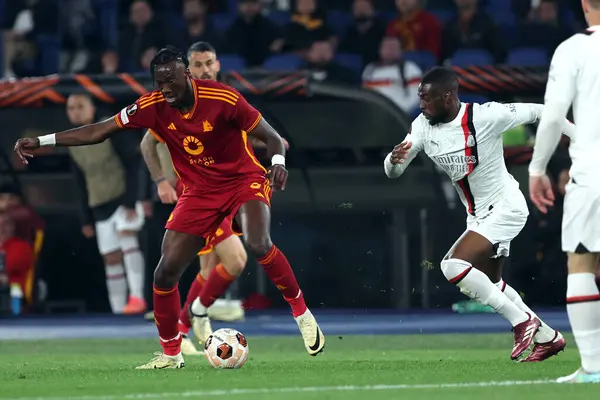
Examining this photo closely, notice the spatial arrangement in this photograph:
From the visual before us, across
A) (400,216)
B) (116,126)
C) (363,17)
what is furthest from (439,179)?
(116,126)

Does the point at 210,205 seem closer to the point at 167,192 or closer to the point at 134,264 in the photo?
the point at 167,192

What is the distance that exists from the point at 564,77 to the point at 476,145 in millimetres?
2575

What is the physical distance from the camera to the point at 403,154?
902cm

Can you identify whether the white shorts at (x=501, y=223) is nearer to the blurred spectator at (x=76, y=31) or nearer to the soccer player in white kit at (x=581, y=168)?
the soccer player in white kit at (x=581, y=168)

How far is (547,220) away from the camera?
14070 mm

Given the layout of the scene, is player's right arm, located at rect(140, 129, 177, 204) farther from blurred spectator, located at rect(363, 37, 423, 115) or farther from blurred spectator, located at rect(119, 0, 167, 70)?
blurred spectator, located at rect(119, 0, 167, 70)

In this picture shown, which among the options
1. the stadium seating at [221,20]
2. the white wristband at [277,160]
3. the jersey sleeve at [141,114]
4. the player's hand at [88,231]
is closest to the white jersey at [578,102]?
the white wristband at [277,160]

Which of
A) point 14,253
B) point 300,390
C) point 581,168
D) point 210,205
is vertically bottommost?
point 14,253

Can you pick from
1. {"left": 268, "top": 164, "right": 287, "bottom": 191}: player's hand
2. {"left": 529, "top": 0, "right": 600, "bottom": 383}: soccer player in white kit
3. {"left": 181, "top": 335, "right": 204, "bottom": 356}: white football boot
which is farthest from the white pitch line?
{"left": 181, "top": 335, "right": 204, "bottom": 356}: white football boot

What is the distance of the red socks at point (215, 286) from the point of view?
1090 centimetres

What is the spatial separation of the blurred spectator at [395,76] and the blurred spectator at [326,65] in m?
0.20

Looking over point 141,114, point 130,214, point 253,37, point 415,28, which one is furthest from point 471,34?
point 141,114

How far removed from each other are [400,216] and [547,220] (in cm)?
149

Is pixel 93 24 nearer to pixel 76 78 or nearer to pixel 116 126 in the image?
pixel 76 78
